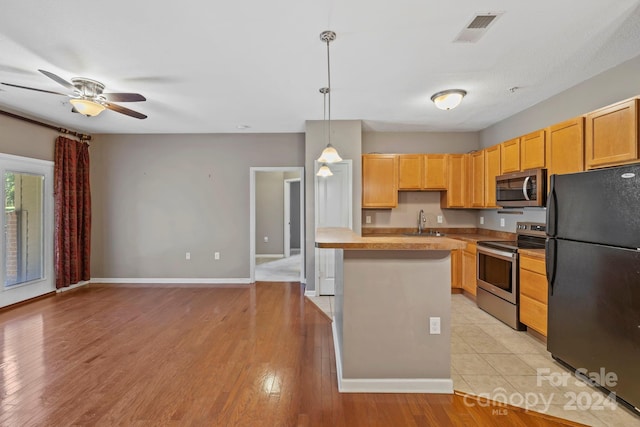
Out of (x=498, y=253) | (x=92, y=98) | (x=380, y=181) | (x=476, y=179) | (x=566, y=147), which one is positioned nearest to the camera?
(x=566, y=147)

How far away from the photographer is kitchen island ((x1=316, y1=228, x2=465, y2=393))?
2.14 metres

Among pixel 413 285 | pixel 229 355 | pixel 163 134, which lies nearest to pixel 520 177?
pixel 413 285

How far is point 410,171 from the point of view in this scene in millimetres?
4711

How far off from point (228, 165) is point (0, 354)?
11.9 ft

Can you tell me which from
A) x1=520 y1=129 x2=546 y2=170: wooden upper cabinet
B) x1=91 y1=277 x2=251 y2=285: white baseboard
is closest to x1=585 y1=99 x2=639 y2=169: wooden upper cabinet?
x1=520 y1=129 x2=546 y2=170: wooden upper cabinet

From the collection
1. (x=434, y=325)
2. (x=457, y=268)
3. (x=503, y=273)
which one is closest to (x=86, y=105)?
(x=434, y=325)

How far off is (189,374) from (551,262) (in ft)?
10.5

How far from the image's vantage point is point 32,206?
4371mm

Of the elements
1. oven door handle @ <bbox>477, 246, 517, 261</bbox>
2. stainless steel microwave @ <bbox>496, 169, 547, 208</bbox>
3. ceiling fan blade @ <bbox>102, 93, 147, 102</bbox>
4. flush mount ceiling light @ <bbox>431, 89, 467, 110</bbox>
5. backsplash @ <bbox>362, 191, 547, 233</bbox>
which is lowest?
oven door handle @ <bbox>477, 246, 517, 261</bbox>

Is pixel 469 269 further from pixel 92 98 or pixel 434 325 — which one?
pixel 92 98

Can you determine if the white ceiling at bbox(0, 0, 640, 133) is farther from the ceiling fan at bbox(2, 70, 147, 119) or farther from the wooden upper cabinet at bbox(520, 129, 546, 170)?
the wooden upper cabinet at bbox(520, 129, 546, 170)

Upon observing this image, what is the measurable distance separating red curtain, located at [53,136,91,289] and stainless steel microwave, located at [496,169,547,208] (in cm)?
650

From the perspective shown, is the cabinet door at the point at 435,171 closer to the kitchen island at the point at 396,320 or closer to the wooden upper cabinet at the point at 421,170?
the wooden upper cabinet at the point at 421,170

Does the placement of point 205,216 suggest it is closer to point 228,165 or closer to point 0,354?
point 228,165
